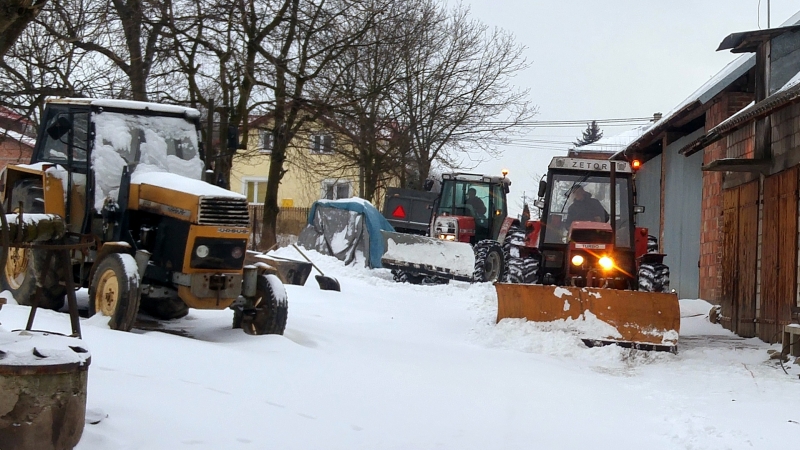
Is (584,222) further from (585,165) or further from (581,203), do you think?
(585,165)

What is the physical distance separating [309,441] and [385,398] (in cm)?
146

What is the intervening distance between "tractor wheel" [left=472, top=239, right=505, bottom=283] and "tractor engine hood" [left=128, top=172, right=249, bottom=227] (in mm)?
10572

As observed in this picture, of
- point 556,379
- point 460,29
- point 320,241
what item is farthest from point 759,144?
point 460,29

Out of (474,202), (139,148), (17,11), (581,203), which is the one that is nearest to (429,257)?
(474,202)

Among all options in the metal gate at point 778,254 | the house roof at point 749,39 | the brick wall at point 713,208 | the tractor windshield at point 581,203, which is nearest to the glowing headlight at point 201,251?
the tractor windshield at point 581,203

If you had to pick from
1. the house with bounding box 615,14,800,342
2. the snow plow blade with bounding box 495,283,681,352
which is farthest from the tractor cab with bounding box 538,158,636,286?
the house with bounding box 615,14,800,342

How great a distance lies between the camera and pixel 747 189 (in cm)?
1352

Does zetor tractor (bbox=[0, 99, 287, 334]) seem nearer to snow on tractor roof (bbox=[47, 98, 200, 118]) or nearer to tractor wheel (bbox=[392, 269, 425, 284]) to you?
snow on tractor roof (bbox=[47, 98, 200, 118])

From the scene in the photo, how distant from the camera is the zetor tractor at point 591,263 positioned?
34.1 feet

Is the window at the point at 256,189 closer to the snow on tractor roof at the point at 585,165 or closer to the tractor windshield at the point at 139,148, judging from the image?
the snow on tractor roof at the point at 585,165

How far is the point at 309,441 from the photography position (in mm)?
5062

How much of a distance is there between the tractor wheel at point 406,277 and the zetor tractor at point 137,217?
1034 centimetres

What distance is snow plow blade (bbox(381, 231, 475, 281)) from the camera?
18.6 meters

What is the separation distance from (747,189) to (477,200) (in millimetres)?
8290
